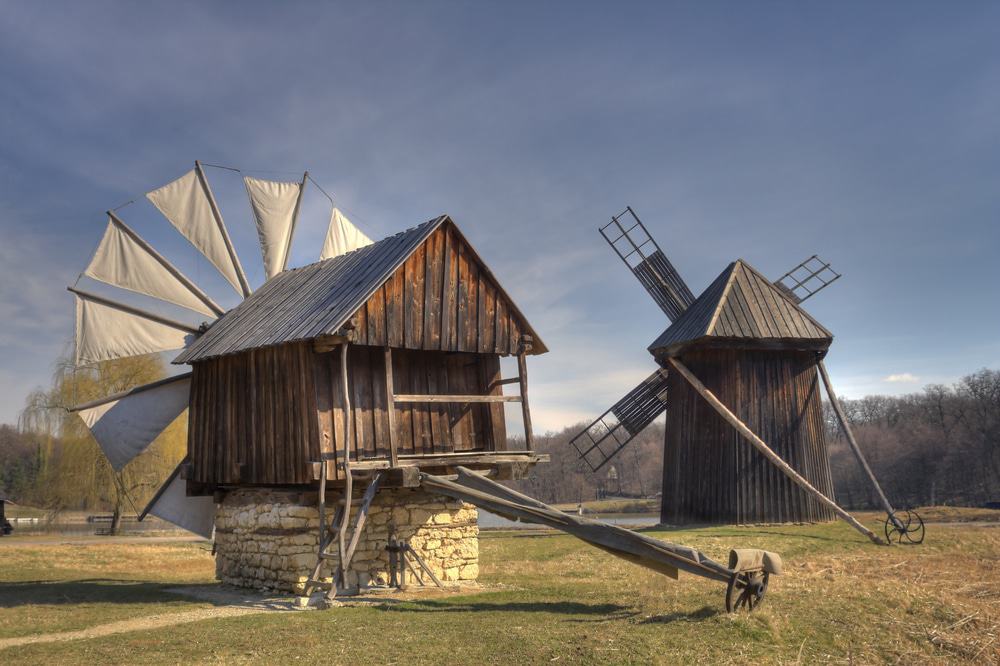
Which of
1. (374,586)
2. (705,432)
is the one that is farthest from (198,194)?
(705,432)

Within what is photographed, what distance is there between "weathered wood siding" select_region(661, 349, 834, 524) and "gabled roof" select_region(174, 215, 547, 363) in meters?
9.33

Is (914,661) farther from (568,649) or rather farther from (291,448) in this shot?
(291,448)

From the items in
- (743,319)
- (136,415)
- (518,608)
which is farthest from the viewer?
(743,319)

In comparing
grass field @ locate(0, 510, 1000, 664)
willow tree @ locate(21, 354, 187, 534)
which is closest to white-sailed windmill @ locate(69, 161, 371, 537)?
grass field @ locate(0, 510, 1000, 664)

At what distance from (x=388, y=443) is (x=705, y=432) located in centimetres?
1282

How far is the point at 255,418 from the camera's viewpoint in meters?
15.2

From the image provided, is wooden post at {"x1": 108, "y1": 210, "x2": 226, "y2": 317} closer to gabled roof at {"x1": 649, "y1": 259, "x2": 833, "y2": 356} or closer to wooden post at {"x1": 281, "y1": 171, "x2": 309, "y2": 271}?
wooden post at {"x1": 281, "y1": 171, "x2": 309, "y2": 271}

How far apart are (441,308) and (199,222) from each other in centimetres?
807

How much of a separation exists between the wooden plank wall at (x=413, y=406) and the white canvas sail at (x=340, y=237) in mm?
6121

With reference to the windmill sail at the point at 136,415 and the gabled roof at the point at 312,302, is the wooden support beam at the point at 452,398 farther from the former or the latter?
the windmill sail at the point at 136,415

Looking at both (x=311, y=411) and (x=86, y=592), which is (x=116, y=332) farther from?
(x=311, y=411)

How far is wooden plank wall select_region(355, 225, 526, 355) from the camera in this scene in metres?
14.2

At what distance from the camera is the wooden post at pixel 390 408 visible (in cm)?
1401

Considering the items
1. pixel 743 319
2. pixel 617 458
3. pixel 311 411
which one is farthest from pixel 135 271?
pixel 617 458
